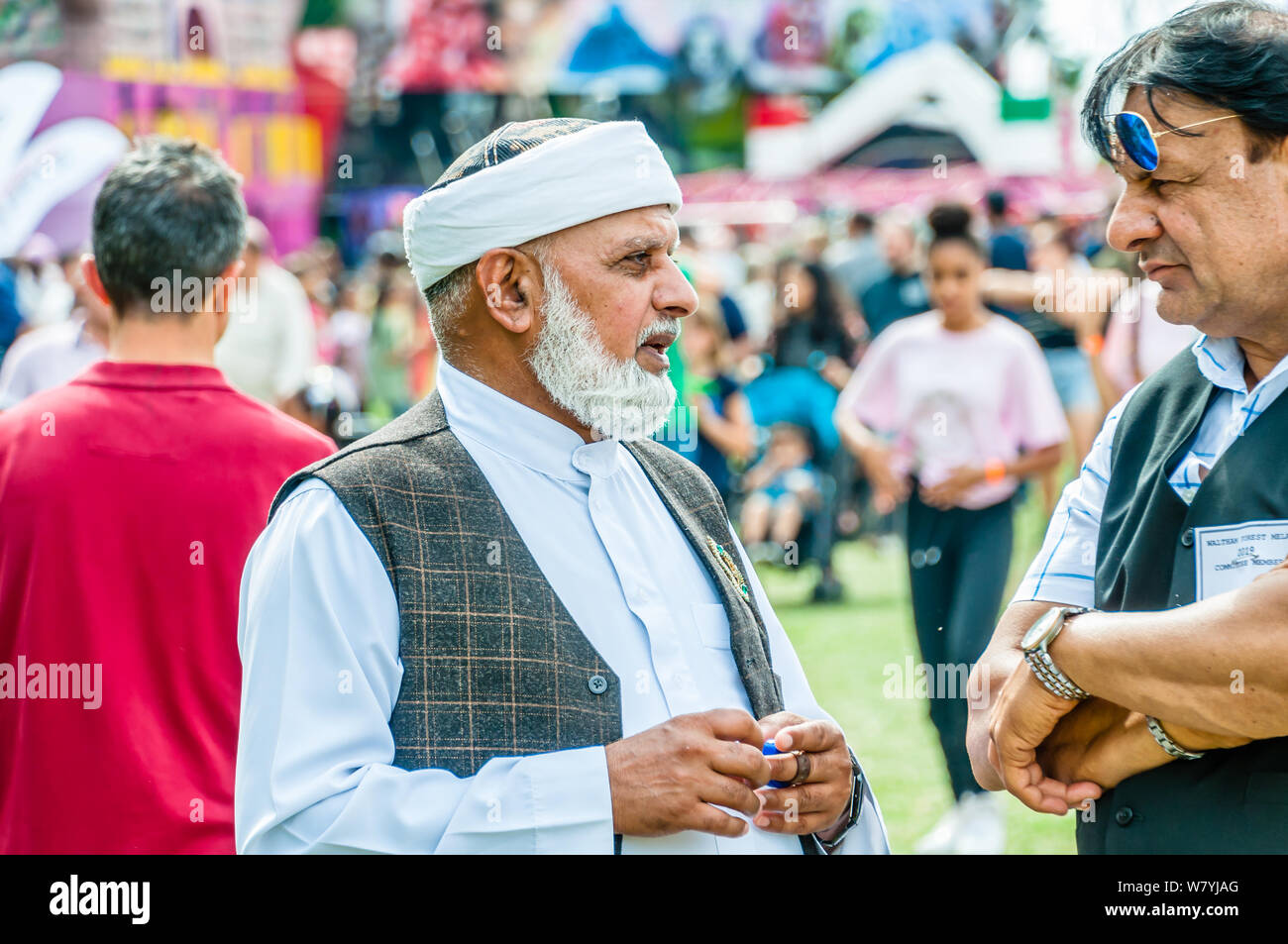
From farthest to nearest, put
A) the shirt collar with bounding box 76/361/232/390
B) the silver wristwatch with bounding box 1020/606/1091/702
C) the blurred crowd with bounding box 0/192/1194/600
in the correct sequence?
the blurred crowd with bounding box 0/192/1194/600 → the shirt collar with bounding box 76/361/232/390 → the silver wristwatch with bounding box 1020/606/1091/702

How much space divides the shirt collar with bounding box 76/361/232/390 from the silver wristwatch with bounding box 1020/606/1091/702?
191 cm

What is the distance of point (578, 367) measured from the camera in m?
2.37

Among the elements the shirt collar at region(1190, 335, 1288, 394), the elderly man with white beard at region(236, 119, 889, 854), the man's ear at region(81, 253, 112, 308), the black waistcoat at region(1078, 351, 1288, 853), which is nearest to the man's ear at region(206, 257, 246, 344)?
the man's ear at region(81, 253, 112, 308)

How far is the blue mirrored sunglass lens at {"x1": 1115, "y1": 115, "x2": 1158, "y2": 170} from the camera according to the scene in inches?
82.4

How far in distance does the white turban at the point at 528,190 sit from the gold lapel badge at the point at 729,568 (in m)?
0.63

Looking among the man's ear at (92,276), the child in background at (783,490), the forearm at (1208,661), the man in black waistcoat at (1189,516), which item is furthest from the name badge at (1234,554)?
the child in background at (783,490)

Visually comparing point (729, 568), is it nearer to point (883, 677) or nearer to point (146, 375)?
point (146, 375)

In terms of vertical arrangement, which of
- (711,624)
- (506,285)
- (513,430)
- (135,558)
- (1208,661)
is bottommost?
(1208,661)

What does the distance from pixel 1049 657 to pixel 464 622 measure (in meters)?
0.88

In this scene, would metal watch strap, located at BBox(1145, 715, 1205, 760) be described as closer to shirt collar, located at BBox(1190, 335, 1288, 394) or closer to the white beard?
shirt collar, located at BBox(1190, 335, 1288, 394)

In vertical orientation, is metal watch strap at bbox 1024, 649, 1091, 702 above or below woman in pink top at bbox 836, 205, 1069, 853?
below

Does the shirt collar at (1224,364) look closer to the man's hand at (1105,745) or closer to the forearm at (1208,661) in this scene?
the forearm at (1208,661)

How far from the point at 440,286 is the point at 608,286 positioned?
308mm

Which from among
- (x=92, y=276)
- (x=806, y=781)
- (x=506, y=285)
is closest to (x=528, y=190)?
(x=506, y=285)
